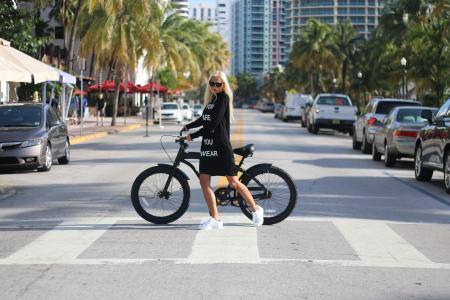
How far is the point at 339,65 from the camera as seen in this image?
9406 cm

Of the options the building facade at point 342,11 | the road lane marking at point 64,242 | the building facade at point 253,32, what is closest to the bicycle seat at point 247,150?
the road lane marking at point 64,242

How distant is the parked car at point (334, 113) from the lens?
1503 inches

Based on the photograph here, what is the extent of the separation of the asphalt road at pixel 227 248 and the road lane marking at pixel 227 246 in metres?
0.01

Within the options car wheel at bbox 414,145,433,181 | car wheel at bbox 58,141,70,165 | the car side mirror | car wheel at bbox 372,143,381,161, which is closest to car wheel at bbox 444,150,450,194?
the car side mirror

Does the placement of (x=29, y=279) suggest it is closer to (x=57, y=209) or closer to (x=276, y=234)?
(x=276, y=234)

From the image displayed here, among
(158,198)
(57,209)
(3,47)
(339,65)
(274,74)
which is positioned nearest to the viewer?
(158,198)

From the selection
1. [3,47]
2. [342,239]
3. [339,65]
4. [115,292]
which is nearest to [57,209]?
[342,239]

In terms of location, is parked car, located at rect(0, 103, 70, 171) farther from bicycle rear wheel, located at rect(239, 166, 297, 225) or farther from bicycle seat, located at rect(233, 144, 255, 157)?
bicycle seat, located at rect(233, 144, 255, 157)

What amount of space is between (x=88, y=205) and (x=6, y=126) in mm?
6841

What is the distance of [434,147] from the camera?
15.7 metres

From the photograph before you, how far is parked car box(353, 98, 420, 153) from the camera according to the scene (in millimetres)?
24828

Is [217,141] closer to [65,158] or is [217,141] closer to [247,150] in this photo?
[247,150]

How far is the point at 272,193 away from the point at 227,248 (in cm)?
191

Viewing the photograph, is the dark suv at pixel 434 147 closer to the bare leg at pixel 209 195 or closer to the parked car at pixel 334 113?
the bare leg at pixel 209 195
